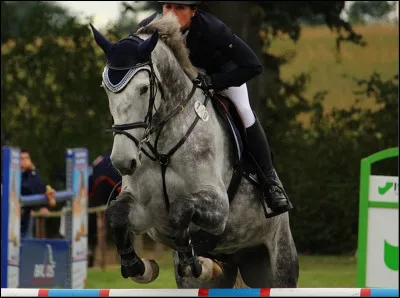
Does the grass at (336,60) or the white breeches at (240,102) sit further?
the grass at (336,60)

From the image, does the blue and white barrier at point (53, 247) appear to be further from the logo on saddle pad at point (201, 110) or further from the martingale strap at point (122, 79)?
the martingale strap at point (122, 79)

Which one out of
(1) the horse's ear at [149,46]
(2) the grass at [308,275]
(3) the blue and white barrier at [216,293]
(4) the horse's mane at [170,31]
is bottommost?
(3) the blue and white barrier at [216,293]

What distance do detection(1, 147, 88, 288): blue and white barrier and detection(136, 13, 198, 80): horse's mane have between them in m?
5.03

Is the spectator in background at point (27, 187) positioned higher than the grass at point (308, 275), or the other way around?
the spectator in background at point (27, 187)

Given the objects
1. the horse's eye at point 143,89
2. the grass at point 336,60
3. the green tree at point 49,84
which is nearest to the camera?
the horse's eye at point 143,89

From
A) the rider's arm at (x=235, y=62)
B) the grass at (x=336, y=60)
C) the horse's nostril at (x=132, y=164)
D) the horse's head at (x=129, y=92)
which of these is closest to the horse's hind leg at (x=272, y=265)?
the rider's arm at (x=235, y=62)

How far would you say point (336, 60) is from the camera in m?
17.8

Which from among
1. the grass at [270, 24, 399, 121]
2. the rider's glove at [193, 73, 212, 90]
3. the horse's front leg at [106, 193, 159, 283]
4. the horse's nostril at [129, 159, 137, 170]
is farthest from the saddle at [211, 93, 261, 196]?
the grass at [270, 24, 399, 121]

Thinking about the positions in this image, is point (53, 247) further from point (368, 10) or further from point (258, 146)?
point (368, 10)

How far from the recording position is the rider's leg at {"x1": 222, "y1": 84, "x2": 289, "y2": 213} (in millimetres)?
6503

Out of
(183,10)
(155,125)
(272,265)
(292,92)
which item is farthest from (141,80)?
(292,92)

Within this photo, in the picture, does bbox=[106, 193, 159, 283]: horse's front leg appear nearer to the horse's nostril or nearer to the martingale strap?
the horse's nostril

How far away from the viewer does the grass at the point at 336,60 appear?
17.4 m

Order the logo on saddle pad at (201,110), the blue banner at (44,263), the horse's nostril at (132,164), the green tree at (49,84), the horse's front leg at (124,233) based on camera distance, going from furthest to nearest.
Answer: the green tree at (49,84)
the blue banner at (44,263)
the logo on saddle pad at (201,110)
the horse's front leg at (124,233)
the horse's nostril at (132,164)
